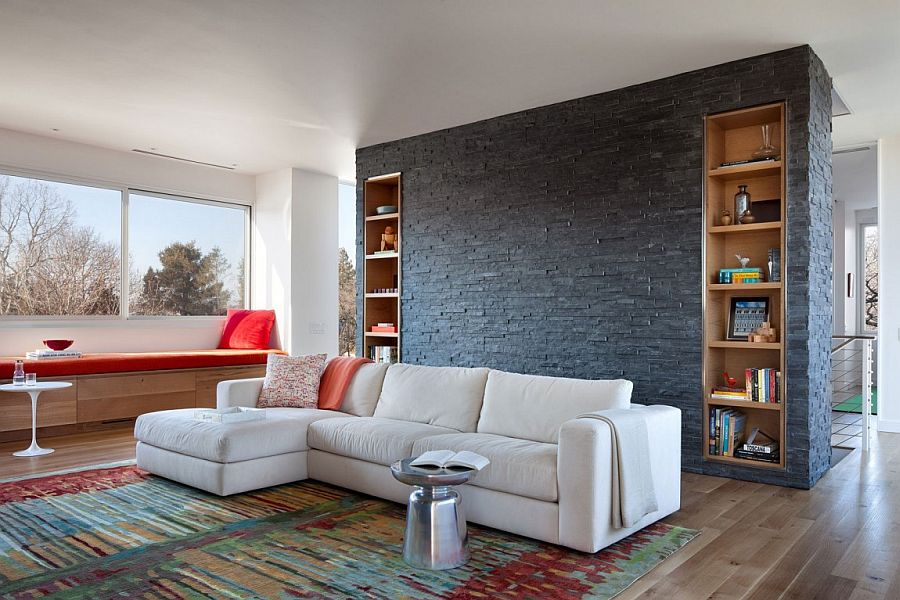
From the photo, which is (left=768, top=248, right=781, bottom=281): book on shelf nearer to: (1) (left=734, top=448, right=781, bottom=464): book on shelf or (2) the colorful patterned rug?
(1) (left=734, top=448, right=781, bottom=464): book on shelf

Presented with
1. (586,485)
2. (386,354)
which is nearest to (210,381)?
(386,354)

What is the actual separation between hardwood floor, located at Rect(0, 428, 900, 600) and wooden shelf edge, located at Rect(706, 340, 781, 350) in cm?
89

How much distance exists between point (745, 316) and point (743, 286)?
0.28 meters

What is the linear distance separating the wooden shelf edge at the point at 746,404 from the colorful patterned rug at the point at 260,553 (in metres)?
1.39

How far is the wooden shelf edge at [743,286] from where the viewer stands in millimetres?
4457

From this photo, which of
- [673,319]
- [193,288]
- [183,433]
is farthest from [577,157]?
[193,288]

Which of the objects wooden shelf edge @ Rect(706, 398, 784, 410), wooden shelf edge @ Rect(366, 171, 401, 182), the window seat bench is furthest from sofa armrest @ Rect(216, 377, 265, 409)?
wooden shelf edge @ Rect(706, 398, 784, 410)

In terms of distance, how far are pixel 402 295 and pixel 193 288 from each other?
279 cm

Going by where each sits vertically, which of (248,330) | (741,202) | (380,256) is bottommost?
(248,330)

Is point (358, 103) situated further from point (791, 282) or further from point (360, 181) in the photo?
point (791, 282)

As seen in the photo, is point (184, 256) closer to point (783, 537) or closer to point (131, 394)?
point (131, 394)

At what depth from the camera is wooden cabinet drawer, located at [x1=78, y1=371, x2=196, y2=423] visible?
624 cm

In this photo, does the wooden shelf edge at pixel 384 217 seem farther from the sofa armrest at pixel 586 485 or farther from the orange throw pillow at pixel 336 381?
the sofa armrest at pixel 586 485

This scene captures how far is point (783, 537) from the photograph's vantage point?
11.0 feet
